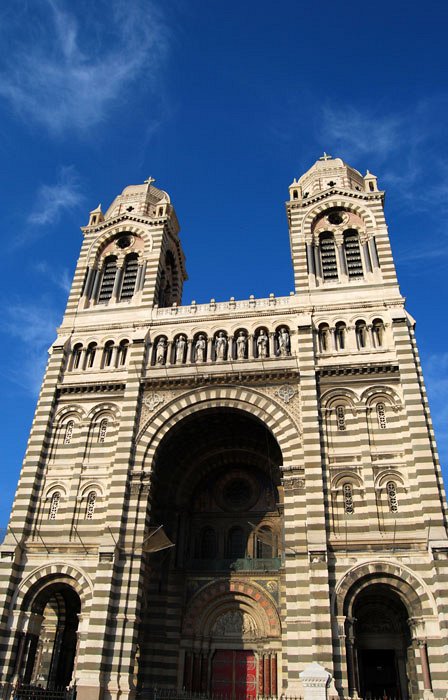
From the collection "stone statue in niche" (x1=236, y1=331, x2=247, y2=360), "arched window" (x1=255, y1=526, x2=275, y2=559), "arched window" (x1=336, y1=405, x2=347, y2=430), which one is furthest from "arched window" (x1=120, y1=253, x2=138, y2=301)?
"arched window" (x1=255, y1=526, x2=275, y2=559)

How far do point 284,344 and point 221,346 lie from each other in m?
3.02

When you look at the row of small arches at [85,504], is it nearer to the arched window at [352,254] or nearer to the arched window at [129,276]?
the arched window at [129,276]

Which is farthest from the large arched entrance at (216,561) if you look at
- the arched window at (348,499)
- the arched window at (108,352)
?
the arched window at (108,352)

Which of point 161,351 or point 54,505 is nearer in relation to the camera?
point 54,505

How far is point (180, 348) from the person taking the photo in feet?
91.9

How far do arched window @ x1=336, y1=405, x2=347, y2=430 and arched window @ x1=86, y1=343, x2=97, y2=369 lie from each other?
1234 centimetres

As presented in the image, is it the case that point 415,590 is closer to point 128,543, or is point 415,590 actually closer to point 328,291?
point 128,543

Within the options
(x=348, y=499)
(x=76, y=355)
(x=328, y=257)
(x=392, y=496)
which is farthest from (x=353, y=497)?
(x=76, y=355)

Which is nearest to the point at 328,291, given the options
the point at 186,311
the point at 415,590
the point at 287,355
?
the point at 287,355

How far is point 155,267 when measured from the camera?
31531mm

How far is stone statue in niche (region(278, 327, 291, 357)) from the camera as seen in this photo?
26719 millimetres

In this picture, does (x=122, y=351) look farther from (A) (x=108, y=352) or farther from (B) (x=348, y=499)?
(B) (x=348, y=499)

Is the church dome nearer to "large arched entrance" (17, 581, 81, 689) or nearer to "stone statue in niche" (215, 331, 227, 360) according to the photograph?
"stone statue in niche" (215, 331, 227, 360)

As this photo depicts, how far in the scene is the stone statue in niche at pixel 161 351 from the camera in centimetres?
2781
